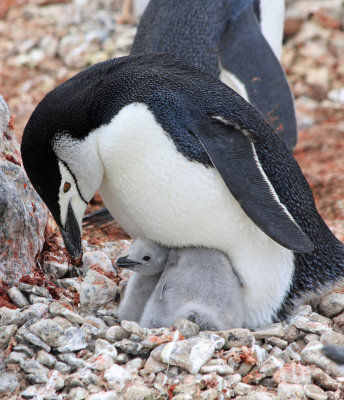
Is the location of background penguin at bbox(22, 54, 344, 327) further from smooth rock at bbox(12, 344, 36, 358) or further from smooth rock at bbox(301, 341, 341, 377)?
smooth rock at bbox(12, 344, 36, 358)

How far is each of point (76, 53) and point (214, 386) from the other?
4333 millimetres

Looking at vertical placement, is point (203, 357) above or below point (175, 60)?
below

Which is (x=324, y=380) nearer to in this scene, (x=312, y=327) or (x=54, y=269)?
(x=312, y=327)

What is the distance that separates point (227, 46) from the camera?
4508 mm

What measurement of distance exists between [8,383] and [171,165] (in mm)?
871

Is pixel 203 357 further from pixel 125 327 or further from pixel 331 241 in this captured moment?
pixel 331 241

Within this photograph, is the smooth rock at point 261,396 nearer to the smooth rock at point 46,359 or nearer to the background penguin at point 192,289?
the background penguin at point 192,289

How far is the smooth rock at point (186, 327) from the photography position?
233cm

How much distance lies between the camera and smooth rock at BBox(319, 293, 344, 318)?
2.80m

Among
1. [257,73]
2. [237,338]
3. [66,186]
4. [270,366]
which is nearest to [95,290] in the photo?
[66,186]

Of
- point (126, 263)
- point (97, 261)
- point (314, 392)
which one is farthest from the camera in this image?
point (97, 261)

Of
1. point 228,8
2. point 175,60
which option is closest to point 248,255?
point 175,60

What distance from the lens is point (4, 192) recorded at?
2.57 metres

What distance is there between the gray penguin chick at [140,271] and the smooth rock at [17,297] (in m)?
0.34
